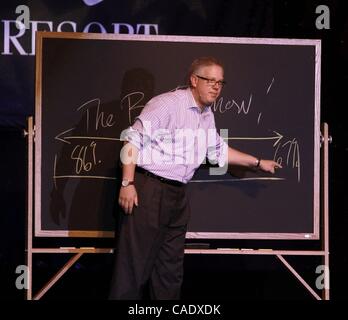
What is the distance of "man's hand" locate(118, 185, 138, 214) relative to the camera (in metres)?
4.48

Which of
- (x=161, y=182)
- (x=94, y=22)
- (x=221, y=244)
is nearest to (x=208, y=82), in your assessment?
(x=161, y=182)

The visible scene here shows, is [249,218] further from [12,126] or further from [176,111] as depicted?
[12,126]

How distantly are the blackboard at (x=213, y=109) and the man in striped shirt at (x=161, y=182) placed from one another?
370mm

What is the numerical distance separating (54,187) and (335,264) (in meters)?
2.02

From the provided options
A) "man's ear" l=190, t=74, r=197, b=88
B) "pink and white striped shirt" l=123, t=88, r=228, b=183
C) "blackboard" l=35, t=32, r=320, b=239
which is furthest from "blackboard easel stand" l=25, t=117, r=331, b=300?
"man's ear" l=190, t=74, r=197, b=88

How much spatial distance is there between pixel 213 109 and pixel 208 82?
46cm

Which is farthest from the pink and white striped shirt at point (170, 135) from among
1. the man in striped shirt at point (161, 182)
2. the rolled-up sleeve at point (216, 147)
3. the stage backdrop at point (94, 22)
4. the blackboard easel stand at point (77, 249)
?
the stage backdrop at point (94, 22)

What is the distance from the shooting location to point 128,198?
4492 millimetres

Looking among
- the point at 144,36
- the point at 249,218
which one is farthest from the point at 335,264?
the point at 144,36

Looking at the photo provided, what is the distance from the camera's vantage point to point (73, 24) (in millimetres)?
5812

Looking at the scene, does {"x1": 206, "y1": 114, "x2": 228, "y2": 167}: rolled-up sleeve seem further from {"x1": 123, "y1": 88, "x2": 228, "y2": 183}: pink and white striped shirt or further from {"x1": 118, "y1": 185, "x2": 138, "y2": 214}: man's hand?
{"x1": 118, "y1": 185, "x2": 138, "y2": 214}: man's hand

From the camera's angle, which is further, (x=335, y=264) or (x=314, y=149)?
(x=335, y=264)

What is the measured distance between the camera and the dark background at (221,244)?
19.1 feet

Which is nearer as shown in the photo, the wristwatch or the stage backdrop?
the wristwatch
